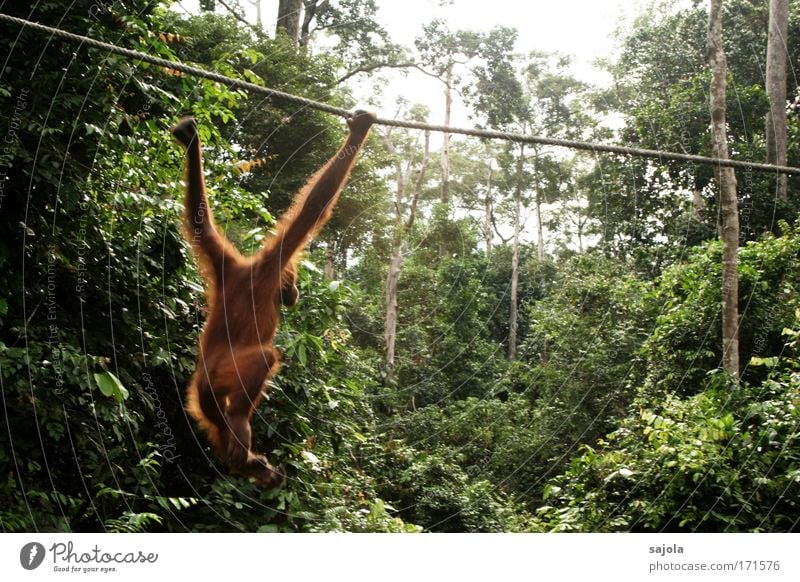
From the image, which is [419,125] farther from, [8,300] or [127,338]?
[8,300]

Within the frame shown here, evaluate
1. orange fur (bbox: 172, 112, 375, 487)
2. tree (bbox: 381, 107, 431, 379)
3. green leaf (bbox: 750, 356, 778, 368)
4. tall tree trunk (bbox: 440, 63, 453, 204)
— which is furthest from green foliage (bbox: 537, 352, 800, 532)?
orange fur (bbox: 172, 112, 375, 487)

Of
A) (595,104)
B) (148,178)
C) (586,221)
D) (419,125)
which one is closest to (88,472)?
(148,178)

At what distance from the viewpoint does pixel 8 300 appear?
85.5 inches

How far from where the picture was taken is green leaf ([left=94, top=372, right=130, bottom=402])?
197 centimetres

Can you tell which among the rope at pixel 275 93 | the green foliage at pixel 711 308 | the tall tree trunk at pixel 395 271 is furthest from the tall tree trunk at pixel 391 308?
the green foliage at pixel 711 308

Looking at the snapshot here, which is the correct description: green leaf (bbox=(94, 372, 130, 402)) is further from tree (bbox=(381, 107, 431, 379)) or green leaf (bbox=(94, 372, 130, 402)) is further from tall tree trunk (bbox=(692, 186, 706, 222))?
tall tree trunk (bbox=(692, 186, 706, 222))

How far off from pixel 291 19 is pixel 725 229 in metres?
1.93

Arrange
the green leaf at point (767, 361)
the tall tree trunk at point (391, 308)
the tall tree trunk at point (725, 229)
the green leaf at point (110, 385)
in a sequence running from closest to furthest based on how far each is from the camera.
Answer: the green leaf at point (110, 385), the tall tree trunk at point (391, 308), the green leaf at point (767, 361), the tall tree trunk at point (725, 229)

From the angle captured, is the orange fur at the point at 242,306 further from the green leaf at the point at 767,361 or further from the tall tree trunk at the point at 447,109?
the green leaf at the point at 767,361

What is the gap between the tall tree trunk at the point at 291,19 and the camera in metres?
2.67

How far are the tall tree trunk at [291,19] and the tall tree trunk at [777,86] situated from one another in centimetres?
205

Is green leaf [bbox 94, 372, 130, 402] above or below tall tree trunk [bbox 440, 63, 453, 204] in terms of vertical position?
below

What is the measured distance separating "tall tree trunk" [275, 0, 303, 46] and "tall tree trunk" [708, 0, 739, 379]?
1.65 meters
